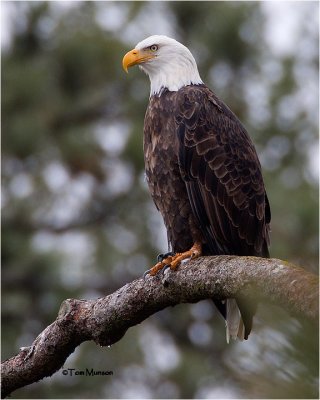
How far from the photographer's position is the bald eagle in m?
4.25

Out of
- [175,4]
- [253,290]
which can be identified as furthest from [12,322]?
[253,290]

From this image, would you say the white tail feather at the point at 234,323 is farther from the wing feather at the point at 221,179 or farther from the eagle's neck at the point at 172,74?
the eagle's neck at the point at 172,74

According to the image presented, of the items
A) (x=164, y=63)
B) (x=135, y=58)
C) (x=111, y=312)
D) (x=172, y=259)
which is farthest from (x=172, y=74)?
(x=111, y=312)

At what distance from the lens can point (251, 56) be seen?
10.0 metres

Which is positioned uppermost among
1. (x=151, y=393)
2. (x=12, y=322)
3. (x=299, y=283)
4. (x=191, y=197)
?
(x=12, y=322)

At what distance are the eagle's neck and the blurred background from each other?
3.85 meters

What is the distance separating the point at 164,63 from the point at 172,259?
1.48 metres

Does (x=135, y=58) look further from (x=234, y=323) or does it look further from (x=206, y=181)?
(x=234, y=323)

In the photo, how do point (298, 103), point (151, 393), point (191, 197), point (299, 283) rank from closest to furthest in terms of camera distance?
point (299, 283) → point (191, 197) → point (151, 393) → point (298, 103)

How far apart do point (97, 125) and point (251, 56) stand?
1972mm

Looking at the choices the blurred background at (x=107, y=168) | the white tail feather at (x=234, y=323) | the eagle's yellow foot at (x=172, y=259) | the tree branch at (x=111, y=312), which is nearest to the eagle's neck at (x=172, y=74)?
the eagle's yellow foot at (x=172, y=259)

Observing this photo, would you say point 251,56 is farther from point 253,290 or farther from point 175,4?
point 253,290

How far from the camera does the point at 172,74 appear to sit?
4.83m

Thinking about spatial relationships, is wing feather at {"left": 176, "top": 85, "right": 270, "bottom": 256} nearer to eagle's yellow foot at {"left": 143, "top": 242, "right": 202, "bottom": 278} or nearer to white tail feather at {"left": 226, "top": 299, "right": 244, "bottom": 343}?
eagle's yellow foot at {"left": 143, "top": 242, "right": 202, "bottom": 278}
